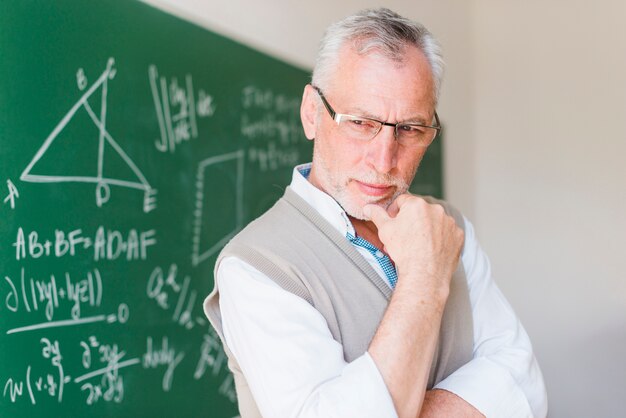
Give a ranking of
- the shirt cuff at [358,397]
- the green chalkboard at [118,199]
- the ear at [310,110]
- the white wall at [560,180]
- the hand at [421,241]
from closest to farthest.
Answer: the shirt cuff at [358,397]
the hand at [421,241]
the ear at [310,110]
the green chalkboard at [118,199]
the white wall at [560,180]

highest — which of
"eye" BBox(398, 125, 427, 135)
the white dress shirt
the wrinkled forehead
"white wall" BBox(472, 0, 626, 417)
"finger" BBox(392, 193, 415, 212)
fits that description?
the wrinkled forehead

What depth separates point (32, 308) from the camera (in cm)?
154

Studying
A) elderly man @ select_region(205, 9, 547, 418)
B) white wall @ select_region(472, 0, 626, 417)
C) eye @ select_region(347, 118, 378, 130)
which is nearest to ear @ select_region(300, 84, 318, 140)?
elderly man @ select_region(205, 9, 547, 418)

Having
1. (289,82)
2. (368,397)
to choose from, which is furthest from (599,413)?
(368,397)

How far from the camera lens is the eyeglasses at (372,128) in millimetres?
1112

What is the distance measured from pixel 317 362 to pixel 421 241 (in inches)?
10.0

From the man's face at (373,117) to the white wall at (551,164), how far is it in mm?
2402

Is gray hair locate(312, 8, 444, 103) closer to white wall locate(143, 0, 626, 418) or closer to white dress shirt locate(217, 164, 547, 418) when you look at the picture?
white dress shirt locate(217, 164, 547, 418)

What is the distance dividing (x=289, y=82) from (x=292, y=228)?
158 centimetres

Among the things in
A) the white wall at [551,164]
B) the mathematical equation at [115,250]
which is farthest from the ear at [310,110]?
the white wall at [551,164]

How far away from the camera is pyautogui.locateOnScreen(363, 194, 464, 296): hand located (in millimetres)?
999

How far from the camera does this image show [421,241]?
1035mm

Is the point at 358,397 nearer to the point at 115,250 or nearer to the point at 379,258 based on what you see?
the point at 379,258

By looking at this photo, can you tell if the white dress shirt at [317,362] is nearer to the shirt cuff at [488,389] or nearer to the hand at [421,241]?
the shirt cuff at [488,389]
